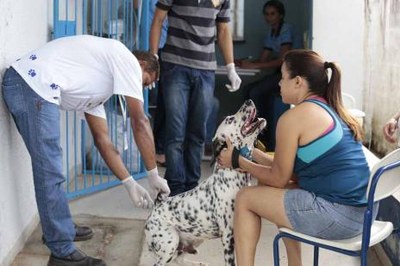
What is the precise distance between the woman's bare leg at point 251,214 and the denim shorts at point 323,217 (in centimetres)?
7

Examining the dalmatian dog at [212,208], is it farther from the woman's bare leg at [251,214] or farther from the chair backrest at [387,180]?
the chair backrest at [387,180]

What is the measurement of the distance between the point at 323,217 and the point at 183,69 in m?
2.17

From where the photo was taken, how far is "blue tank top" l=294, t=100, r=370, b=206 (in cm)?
288

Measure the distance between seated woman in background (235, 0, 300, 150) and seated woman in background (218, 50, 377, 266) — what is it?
169 inches

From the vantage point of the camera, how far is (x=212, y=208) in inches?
127

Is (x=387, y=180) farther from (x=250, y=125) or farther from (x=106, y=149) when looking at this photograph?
(x=106, y=149)

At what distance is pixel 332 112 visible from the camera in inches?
116

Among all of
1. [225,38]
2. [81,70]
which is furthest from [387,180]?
[225,38]

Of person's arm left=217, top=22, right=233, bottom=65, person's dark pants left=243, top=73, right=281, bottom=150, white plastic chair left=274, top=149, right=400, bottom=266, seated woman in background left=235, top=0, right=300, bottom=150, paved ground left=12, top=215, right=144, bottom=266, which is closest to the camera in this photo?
white plastic chair left=274, top=149, right=400, bottom=266

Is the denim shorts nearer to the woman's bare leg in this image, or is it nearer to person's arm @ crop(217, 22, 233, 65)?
the woman's bare leg

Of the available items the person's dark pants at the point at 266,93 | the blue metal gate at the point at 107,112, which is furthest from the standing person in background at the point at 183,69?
the person's dark pants at the point at 266,93

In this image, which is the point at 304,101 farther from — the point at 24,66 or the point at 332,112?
the point at 24,66

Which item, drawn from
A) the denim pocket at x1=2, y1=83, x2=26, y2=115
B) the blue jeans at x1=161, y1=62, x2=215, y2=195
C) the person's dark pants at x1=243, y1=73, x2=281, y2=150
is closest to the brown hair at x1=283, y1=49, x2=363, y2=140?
the denim pocket at x1=2, y1=83, x2=26, y2=115

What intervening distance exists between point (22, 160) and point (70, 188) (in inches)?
55.4
